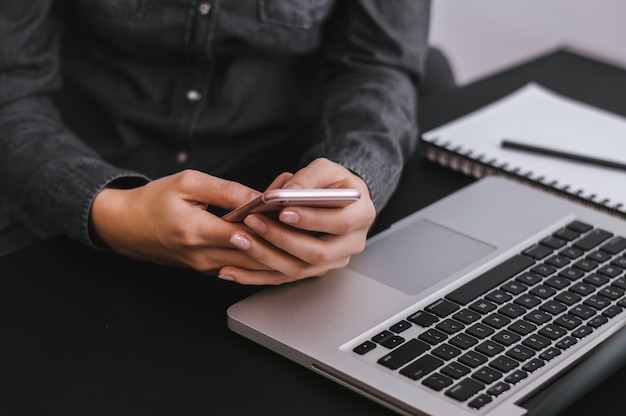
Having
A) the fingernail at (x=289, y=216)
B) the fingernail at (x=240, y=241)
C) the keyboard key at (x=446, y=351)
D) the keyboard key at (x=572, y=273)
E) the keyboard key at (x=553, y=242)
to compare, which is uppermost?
the fingernail at (x=289, y=216)

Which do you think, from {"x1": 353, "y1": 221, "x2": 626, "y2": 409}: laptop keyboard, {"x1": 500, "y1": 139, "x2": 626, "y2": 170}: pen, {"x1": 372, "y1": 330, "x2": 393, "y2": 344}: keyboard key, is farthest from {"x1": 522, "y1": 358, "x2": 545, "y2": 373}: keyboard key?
{"x1": 500, "y1": 139, "x2": 626, "y2": 170}: pen

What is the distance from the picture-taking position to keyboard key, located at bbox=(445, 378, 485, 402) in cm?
66

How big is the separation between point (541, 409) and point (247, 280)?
0.87 ft

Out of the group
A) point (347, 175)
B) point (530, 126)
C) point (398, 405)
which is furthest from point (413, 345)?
point (530, 126)

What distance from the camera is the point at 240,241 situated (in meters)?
0.76

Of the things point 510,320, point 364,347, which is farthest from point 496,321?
point 364,347

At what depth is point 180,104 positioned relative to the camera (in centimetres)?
115

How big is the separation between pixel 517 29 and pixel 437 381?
6.70 feet

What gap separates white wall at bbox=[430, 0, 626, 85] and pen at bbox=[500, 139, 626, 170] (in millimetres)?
1155

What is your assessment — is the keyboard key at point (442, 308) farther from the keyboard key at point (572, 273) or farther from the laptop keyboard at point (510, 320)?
the keyboard key at point (572, 273)

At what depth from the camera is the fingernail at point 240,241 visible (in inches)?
29.7

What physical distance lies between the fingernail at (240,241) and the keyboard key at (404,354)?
0.15 m

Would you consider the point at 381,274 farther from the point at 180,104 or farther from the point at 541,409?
the point at 180,104

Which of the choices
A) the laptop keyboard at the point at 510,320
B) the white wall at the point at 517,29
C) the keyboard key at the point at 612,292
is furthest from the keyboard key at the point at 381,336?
the white wall at the point at 517,29
